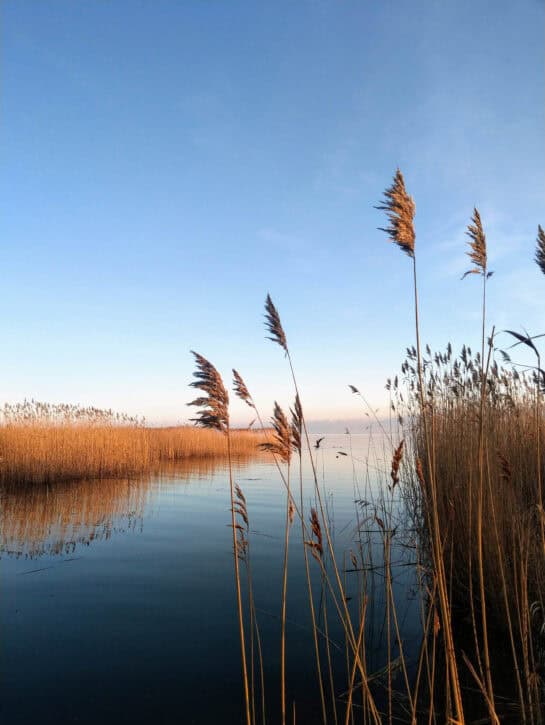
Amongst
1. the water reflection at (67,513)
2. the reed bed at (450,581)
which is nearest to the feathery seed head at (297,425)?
the reed bed at (450,581)

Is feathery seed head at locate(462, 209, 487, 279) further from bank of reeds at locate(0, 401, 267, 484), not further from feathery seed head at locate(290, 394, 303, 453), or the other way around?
bank of reeds at locate(0, 401, 267, 484)

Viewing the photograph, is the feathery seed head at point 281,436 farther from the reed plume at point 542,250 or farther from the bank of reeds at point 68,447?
the bank of reeds at point 68,447

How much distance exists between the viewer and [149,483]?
12961 mm

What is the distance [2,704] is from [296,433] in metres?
3.01

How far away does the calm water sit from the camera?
3.08 metres

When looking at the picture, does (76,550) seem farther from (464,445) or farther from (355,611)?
(464,445)

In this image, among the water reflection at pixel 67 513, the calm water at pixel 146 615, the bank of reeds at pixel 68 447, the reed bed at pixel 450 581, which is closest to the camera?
Result: the reed bed at pixel 450 581

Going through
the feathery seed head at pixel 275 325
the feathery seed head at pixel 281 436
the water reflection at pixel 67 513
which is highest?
the feathery seed head at pixel 275 325

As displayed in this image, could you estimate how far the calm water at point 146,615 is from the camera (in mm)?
3076

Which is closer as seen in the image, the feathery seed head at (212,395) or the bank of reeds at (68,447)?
the feathery seed head at (212,395)

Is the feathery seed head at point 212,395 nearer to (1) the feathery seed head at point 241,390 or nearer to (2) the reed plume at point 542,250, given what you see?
(1) the feathery seed head at point 241,390

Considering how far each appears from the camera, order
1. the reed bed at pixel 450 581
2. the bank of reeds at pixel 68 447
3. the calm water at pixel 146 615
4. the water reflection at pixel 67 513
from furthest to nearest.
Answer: the bank of reeds at pixel 68 447, the water reflection at pixel 67 513, the calm water at pixel 146 615, the reed bed at pixel 450 581

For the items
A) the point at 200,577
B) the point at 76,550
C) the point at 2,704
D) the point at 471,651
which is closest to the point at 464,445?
the point at 471,651

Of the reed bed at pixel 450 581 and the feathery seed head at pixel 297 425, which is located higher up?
the feathery seed head at pixel 297 425
